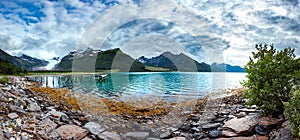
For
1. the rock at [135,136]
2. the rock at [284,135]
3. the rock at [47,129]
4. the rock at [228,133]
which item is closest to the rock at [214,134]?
the rock at [228,133]

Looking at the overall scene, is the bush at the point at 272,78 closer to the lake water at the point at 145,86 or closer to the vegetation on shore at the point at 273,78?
the vegetation on shore at the point at 273,78

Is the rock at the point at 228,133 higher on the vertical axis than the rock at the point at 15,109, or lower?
lower

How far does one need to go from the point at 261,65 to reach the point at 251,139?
356 cm

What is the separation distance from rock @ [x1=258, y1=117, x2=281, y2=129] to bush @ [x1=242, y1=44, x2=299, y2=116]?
17.9 inches

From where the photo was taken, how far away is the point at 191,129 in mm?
11297

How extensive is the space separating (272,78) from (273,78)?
37 mm

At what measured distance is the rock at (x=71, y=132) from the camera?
30.5ft

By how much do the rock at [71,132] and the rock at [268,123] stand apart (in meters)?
7.43

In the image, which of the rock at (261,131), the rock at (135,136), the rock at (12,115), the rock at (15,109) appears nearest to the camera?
the rock at (261,131)

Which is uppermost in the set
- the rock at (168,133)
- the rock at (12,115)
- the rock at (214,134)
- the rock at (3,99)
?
the rock at (3,99)

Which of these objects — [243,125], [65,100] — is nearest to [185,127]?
[243,125]

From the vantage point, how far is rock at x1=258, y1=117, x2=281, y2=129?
28.9ft

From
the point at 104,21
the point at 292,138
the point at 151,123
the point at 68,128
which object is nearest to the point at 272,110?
Answer: the point at 292,138

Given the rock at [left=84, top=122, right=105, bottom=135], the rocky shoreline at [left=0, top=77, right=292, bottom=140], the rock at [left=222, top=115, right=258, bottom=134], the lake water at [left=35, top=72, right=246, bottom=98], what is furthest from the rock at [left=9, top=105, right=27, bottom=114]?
the lake water at [left=35, top=72, right=246, bottom=98]
